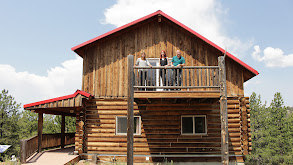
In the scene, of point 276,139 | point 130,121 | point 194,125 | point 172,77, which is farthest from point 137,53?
point 276,139

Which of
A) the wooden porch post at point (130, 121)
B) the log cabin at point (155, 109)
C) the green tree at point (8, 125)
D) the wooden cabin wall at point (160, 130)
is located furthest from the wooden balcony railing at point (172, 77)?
the green tree at point (8, 125)

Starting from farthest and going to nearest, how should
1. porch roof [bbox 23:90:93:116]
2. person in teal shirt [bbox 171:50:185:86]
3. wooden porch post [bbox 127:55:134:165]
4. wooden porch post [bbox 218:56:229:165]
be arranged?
porch roof [bbox 23:90:93:116], person in teal shirt [bbox 171:50:185:86], wooden porch post [bbox 218:56:229:165], wooden porch post [bbox 127:55:134:165]

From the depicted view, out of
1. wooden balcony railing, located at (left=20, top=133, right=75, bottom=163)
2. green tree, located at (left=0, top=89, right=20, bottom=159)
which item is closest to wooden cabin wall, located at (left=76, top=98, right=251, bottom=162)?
wooden balcony railing, located at (left=20, top=133, right=75, bottom=163)

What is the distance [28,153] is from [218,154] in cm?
948

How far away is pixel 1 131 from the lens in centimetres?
3441

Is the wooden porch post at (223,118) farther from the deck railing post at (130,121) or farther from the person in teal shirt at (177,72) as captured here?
the deck railing post at (130,121)

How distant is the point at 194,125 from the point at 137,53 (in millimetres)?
5036

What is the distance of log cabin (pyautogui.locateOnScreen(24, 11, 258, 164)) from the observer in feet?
44.0

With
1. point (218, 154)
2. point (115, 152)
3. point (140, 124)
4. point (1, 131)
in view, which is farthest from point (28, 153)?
point (1, 131)

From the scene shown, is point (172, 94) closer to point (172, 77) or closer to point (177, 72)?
point (172, 77)

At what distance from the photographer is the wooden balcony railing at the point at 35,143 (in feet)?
37.4

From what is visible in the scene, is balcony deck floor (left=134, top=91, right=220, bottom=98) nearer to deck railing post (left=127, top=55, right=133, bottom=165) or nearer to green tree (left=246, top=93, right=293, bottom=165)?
deck railing post (left=127, top=55, right=133, bottom=165)

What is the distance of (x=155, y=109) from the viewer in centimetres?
1367

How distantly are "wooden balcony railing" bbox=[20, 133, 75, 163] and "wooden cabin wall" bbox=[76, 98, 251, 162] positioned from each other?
7.42 ft
